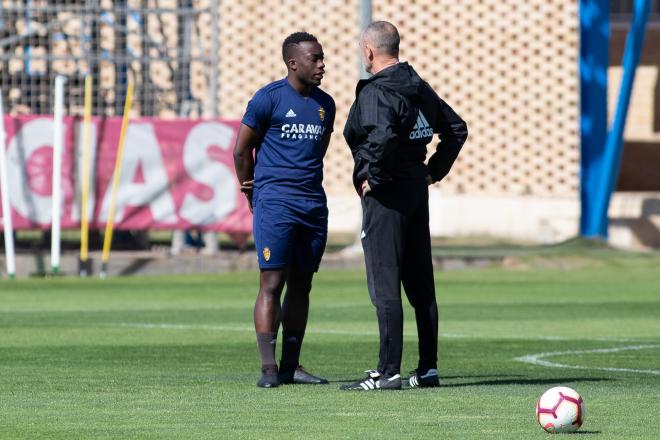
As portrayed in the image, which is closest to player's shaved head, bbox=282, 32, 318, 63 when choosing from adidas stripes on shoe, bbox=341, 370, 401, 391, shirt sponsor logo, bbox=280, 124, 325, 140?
shirt sponsor logo, bbox=280, 124, 325, 140

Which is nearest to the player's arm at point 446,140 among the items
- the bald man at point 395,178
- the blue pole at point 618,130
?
the bald man at point 395,178

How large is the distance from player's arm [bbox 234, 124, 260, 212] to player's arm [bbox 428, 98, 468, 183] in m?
0.99

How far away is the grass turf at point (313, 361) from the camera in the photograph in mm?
7863

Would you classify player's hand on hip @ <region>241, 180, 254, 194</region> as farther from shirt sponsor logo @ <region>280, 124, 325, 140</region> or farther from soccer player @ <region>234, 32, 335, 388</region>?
shirt sponsor logo @ <region>280, 124, 325, 140</region>

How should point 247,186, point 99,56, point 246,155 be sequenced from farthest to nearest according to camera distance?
point 99,56 → point 247,186 → point 246,155

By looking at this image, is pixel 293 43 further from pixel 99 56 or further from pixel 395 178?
pixel 99 56

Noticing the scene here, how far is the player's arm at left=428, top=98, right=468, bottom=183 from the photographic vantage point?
9.52 m

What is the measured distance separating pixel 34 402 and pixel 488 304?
9535 mm

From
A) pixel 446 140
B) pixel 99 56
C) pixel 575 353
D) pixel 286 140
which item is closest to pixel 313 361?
pixel 575 353

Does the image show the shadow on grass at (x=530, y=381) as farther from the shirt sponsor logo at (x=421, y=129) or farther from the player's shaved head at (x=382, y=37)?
the player's shaved head at (x=382, y=37)

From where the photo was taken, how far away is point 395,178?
930 centimetres

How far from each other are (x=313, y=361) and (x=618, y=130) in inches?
640

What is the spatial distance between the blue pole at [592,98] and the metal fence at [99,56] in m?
5.64

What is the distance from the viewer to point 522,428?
25.2 ft
